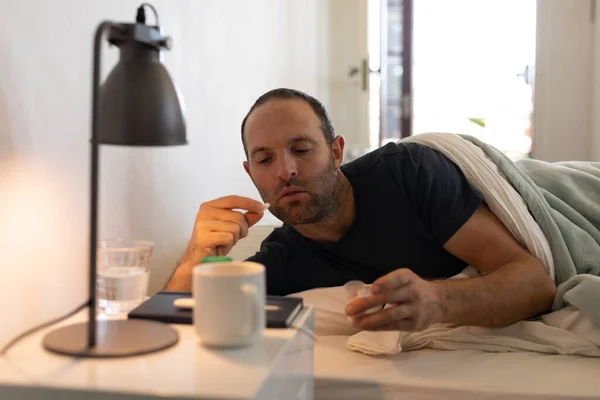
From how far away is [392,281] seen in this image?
3.34ft

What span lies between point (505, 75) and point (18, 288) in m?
2.49

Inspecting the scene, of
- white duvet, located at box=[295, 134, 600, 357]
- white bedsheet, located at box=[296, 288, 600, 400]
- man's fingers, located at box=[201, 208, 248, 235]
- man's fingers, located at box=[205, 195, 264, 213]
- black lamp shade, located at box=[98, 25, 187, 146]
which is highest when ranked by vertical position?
black lamp shade, located at box=[98, 25, 187, 146]

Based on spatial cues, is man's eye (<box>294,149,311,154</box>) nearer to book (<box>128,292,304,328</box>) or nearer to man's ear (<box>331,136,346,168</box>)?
man's ear (<box>331,136,346,168</box>)

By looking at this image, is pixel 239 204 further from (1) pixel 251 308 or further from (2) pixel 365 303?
(1) pixel 251 308

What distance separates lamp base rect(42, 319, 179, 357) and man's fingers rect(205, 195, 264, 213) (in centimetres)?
41

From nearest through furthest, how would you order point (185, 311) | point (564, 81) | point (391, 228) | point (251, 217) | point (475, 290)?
point (185, 311)
point (475, 290)
point (251, 217)
point (391, 228)
point (564, 81)

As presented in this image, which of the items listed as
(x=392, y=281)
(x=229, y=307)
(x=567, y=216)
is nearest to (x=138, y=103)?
(x=229, y=307)

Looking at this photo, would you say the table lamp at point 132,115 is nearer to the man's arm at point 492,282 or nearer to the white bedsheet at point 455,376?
the white bedsheet at point 455,376

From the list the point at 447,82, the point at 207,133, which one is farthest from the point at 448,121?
the point at 207,133

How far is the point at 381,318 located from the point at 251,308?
0.32 metres

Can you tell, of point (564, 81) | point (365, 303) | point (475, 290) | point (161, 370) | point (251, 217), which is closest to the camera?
point (161, 370)

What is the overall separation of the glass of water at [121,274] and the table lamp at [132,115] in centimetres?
15

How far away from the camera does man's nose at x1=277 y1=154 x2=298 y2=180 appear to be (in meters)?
1.32

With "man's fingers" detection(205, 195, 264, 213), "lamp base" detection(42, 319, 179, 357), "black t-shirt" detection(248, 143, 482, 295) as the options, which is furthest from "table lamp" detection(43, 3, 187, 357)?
"black t-shirt" detection(248, 143, 482, 295)
